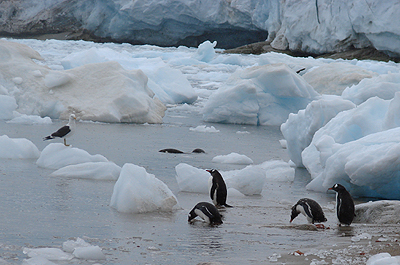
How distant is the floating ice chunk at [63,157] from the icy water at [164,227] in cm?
17

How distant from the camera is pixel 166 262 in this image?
3.06 metres

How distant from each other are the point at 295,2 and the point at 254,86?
1445cm

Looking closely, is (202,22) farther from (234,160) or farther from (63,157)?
(63,157)

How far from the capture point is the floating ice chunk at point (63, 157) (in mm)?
6301

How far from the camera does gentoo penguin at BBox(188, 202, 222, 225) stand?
4.20m

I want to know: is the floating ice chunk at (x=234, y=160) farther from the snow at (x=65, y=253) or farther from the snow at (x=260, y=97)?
the snow at (x=260, y=97)

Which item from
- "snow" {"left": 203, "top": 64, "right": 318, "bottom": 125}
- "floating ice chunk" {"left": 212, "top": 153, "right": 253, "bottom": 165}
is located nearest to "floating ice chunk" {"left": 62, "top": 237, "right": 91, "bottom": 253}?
"floating ice chunk" {"left": 212, "top": 153, "right": 253, "bottom": 165}

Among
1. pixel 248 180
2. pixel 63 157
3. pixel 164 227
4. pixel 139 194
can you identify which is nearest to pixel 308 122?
pixel 248 180

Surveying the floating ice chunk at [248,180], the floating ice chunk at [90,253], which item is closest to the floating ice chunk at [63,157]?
the floating ice chunk at [248,180]

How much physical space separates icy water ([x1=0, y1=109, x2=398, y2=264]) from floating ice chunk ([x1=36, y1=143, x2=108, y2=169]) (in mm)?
173

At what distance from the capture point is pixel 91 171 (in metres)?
5.92

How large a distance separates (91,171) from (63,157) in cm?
63

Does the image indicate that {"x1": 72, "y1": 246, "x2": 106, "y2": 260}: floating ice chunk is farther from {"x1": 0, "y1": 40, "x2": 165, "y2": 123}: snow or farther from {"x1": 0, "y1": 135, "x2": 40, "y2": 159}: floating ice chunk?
{"x1": 0, "y1": 40, "x2": 165, "y2": 123}: snow

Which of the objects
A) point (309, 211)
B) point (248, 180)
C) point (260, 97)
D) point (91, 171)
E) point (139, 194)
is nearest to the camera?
point (309, 211)
